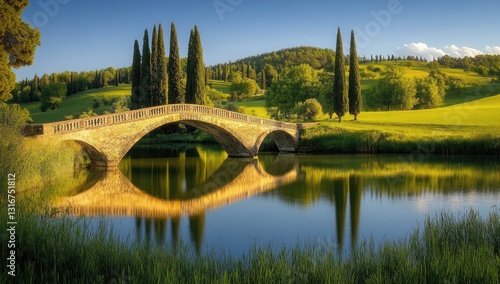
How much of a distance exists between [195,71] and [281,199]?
1119 inches

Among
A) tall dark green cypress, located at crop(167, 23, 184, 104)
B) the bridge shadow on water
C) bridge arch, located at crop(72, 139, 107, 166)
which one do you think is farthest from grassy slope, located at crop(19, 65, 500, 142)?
bridge arch, located at crop(72, 139, 107, 166)

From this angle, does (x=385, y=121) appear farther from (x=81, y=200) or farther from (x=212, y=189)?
(x=81, y=200)

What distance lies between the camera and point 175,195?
20.6 m

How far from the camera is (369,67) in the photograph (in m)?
106

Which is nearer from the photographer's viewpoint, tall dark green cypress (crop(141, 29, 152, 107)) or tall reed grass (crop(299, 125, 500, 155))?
tall reed grass (crop(299, 125, 500, 155))

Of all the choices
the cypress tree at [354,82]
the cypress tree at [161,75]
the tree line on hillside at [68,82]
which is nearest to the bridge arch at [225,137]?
the cypress tree at [161,75]

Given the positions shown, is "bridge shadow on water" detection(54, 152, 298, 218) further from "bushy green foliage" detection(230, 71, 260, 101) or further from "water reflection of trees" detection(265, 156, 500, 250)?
"bushy green foliage" detection(230, 71, 260, 101)

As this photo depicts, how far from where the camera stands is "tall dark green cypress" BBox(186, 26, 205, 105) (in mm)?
45781

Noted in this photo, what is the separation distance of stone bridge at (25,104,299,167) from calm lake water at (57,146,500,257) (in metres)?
1.77

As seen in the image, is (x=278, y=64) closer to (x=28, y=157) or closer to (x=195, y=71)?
(x=195, y=71)

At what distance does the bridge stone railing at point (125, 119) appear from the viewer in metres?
22.3

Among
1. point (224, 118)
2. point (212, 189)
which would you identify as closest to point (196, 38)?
point (224, 118)

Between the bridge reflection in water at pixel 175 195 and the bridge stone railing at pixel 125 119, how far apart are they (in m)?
2.80

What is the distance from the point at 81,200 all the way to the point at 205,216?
5.48 meters
